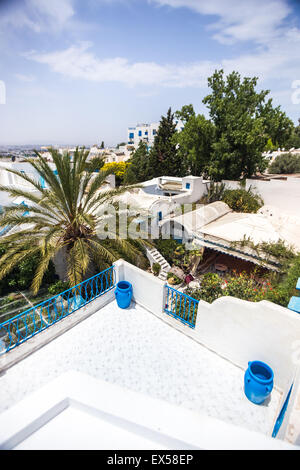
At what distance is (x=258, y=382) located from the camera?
183 inches

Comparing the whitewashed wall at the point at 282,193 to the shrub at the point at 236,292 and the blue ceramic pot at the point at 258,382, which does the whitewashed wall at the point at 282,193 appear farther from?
the blue ceramic pot at the point at 258,382

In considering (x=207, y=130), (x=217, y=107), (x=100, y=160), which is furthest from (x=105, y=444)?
(x=217, y=107)

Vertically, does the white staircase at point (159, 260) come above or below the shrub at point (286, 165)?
below

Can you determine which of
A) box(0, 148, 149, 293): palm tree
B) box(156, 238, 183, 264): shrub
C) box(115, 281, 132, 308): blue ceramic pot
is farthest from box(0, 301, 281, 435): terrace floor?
box(156, 238, 183, 264): shrub

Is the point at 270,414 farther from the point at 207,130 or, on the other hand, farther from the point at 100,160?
the point at 207,130

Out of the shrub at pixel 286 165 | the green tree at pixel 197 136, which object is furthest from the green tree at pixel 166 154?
the shrub at pixel 286 165

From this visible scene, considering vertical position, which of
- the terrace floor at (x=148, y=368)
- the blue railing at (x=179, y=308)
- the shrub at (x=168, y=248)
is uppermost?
the blue railing at (x=179, y=308)

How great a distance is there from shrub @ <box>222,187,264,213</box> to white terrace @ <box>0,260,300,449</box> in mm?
15367

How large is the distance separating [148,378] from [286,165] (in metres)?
34.3

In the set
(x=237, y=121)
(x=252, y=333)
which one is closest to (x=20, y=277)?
(x=252, y=333)

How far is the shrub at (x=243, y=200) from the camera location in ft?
64.5

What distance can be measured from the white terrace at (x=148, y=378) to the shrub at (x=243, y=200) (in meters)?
15.4

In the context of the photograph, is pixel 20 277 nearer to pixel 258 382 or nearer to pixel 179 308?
→ pixel 179 308
